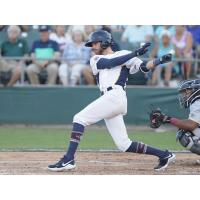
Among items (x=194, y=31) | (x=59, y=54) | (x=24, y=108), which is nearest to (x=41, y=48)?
(x=59, y=54)

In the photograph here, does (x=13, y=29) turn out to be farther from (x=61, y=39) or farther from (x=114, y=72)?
(x=114, y=72)

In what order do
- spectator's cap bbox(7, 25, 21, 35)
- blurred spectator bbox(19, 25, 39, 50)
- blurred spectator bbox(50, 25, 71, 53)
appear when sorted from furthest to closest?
1. blurred spectator bbox(19, 25, 39, 50)
2. blurred spectator bbox(50, 25, 71, 53)
3. spectator's cap bbox(7, 25, 21, 35)

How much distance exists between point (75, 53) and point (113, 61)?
265 inches

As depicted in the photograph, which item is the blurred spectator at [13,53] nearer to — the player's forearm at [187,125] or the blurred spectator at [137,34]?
the blurred spectator at [137,34]

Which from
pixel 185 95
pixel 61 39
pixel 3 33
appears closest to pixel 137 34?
pixel 61 39

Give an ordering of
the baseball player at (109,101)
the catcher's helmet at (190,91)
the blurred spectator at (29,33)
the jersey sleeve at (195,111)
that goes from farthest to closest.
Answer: the blurred spectator at (29,33) → the catcher's helmet at (190,91) → the jersey sleeve at (195,111) → the baseball player at (109,101)

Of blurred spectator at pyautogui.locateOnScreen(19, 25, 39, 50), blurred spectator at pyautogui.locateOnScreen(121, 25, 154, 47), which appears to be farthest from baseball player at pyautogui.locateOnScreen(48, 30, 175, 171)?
blurred spectator at pyautogui.locateOnScreen(19, 25, 39, 50)

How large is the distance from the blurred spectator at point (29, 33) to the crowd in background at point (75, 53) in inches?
4.8

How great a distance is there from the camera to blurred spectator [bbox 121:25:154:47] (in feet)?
48.0

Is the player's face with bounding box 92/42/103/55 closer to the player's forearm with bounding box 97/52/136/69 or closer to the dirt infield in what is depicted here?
the player's forearm with bounding box 97/52/136/69

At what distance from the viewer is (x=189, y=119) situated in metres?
8.79

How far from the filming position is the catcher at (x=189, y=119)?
28.4ft

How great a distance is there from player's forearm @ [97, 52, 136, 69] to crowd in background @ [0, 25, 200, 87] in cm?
644

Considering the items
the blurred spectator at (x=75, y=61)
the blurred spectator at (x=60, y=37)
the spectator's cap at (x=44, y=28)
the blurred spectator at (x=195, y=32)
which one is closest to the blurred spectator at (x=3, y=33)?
the spectator's cap at (x=44, y=28)
